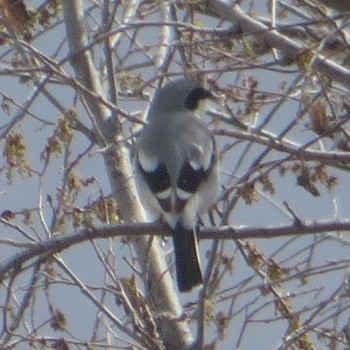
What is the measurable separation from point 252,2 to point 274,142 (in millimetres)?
1556

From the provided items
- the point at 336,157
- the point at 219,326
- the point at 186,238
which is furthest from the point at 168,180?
the point at 336,157

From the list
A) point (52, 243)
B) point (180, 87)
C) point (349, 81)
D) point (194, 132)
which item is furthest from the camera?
A: point (180, 87)

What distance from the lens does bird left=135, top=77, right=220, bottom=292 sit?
464cm

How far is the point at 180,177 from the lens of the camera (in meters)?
4.77

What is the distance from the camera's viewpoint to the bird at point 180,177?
4637mm

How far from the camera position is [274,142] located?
12.9 ft

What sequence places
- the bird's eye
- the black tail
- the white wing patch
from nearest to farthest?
the black tail
the white wing patch
the bird's eye

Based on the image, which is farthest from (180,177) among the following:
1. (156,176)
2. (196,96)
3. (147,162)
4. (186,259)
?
(196,96)

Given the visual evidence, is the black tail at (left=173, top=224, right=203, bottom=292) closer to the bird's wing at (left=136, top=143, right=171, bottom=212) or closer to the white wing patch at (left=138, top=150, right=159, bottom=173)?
the bird's wing at (left=136, top=143, right=171, bottom=212)

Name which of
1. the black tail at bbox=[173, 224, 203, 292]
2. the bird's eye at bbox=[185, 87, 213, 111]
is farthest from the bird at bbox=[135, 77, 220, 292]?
the bird's eye at bbox=[185, 87, 213, 111]

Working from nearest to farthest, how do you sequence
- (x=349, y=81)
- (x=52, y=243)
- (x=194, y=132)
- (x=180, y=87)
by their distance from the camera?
(x=52, y=243) → (x=349, y=81) → (x=194, y=132) → (x=180, y=87)

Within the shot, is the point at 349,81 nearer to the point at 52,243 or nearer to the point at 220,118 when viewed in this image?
the point at 220,118

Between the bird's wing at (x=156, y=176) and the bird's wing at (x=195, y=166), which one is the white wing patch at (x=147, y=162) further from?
the bird's wing at (x=195, y=166)

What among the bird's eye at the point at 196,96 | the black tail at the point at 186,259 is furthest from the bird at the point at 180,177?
the bird's eye at the point at 196,96
